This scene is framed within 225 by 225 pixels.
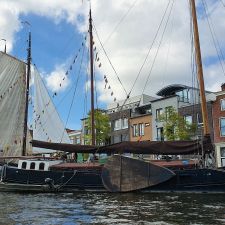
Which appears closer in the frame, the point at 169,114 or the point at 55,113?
the point at 55,113

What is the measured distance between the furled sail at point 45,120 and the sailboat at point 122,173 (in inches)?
191

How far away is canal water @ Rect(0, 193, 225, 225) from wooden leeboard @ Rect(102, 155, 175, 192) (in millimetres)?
3499

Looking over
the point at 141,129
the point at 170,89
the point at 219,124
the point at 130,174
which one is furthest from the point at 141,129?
the point at 130,174

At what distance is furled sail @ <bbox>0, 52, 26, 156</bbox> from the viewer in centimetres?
3869

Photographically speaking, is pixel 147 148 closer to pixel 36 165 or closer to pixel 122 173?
pixel 122 173

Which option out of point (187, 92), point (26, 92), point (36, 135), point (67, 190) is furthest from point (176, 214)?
point (187, 92)

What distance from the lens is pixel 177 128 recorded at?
162 ft

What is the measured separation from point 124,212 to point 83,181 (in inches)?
502

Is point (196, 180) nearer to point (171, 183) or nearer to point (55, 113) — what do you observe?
point (171, 183)

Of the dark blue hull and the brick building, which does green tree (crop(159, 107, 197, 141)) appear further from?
the dark blue hull

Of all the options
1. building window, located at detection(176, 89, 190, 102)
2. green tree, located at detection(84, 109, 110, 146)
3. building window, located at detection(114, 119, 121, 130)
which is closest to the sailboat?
green tree, located at detection(84, 109, 110, 146)

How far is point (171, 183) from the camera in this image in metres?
28.1

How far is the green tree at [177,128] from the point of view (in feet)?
159

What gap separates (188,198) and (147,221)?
9.36 meters
